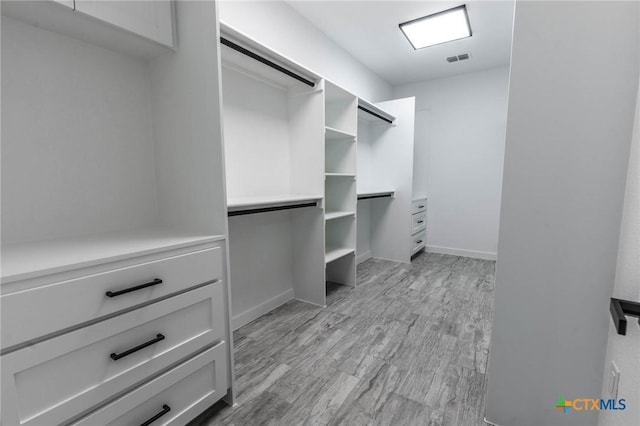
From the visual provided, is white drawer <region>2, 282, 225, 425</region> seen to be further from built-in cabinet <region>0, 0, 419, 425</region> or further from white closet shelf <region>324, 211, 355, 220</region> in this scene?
white closet shelf <region>324, 211, 355, 220</region>

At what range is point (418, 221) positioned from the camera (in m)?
3.96

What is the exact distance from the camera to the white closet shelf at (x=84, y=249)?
2.57 feet

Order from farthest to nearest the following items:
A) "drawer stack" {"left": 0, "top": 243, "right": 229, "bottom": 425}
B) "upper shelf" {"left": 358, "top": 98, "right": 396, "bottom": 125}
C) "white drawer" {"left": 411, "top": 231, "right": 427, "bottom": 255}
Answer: "white drawer" {"left": 411, "top": 231, "right": 427, "bottom": 255} → "upper shelf" {"left": 358, "top": 98, "right": 396, "bottom": 125} → "drawer stack" {"left": 0, "top": 243, "right": 229, "bottom": 425}

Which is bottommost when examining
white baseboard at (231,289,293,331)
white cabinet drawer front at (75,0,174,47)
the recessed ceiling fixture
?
white baseboard at (231,289,293,331)

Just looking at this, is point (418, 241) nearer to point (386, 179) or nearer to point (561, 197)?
point (386, 179)

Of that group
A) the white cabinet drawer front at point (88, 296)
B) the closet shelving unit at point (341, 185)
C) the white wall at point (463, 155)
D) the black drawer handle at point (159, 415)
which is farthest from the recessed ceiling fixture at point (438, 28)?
the black drawer handle at point (159, 415)

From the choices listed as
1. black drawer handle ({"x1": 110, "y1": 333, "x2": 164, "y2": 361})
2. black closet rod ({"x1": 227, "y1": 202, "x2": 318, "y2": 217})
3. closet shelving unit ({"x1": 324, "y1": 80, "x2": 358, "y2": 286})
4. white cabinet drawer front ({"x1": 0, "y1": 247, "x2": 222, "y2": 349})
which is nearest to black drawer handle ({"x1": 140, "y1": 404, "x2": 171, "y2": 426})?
black drawer handle ({"x1": 110, "y1": 333, "x2": 164, "y2": 361})

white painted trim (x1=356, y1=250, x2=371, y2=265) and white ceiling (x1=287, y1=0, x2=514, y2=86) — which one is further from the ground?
white ceiling (x1=287, y1=0, x2=514, y2=86)

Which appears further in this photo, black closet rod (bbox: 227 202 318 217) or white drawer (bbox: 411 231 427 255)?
white drawer (bbox: 411 231 427 255)

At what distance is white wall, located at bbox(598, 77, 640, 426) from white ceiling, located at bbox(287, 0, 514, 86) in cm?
216

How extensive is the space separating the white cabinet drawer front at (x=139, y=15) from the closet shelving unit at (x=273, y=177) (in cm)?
52

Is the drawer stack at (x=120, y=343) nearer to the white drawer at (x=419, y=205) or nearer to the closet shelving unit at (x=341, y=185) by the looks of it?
the closet shelving unit at (x=341, y=185)

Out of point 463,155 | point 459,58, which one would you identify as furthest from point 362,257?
point 459,58

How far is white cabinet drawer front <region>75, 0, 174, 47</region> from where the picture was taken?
3.43 ft
